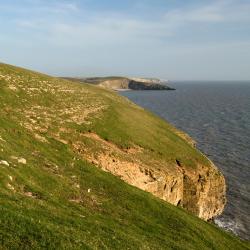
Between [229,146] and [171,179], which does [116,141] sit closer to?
[171,179]

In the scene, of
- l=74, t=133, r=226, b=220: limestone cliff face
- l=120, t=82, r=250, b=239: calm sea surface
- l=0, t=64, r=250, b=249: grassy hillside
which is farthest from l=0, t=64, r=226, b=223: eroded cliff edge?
l=120, t=82, r=250, b=239: calm sea surface

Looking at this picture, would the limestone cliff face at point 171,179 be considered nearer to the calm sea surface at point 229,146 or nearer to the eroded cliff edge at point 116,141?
the eroded cliff edge at point 116,141

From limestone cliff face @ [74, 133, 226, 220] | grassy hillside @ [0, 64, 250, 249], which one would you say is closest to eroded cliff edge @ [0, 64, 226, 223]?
limestone cliff face @ [74, 133, 226, 220]

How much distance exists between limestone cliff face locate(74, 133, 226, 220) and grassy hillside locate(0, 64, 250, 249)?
1088mm

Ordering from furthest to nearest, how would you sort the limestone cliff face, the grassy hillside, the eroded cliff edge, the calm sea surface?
1. the calm sea surface
2. the eroded cliff edge
3. the limestone cliff face
4. the grassy hillside

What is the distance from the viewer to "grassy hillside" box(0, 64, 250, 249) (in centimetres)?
2197

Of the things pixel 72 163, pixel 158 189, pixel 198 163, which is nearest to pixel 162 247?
pixel 72 163

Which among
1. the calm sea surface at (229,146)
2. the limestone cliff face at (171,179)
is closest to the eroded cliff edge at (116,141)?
the limestone cliff face at (171,179)

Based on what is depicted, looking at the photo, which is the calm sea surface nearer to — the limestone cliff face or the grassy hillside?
the limestone cliff face

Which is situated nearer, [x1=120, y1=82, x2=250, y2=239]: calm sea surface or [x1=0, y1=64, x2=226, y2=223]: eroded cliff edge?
[x1=0, y1=64, x2=226, y2=223]: eroded cliff edge

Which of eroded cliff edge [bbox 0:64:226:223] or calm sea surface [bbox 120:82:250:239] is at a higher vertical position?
eroded cliff edge [bbox 0:64:226:223]

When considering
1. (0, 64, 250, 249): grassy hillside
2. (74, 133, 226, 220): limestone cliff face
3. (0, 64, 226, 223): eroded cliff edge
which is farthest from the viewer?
(0, 64, 226, 223): eroded cliff edge

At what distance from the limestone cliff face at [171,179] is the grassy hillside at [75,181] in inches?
42.8

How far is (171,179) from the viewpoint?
152ft
